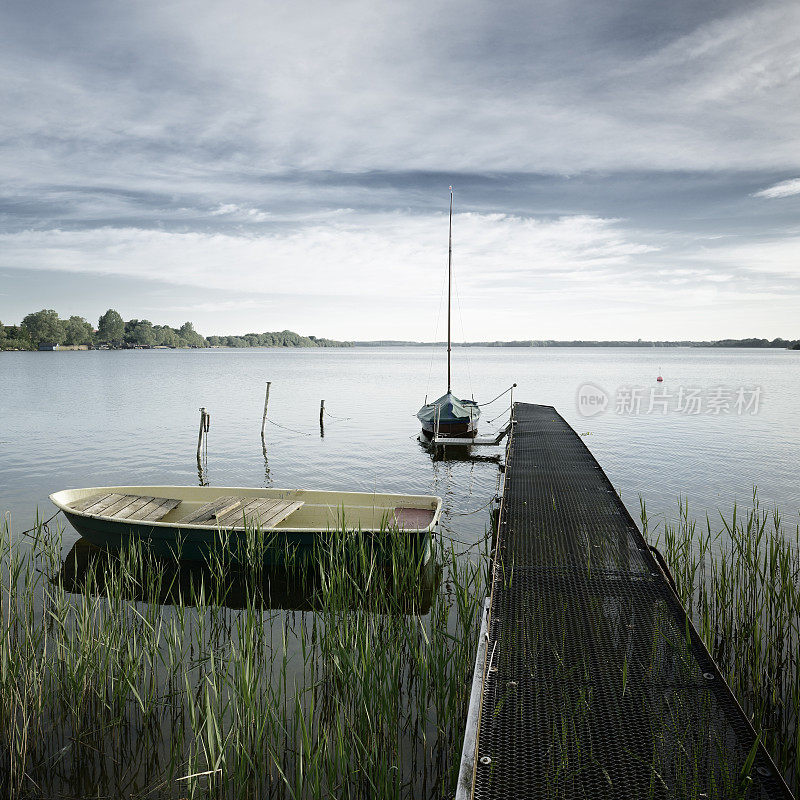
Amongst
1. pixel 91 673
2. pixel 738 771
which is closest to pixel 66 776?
pixel 91 673

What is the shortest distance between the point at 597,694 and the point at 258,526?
161 inches

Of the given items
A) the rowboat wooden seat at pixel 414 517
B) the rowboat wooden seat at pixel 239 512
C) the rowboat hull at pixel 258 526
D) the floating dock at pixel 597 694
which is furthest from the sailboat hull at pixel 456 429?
the floating dock at pixel 597 694

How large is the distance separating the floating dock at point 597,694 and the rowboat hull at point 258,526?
72.2 inches

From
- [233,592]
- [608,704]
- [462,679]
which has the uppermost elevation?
[608,704]

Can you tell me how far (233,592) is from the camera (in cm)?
795

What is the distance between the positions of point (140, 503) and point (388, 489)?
261 inches

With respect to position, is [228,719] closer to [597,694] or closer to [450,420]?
[597,694]

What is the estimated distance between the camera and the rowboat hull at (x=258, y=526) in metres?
7.37

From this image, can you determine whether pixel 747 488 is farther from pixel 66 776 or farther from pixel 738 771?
pixel 66 776

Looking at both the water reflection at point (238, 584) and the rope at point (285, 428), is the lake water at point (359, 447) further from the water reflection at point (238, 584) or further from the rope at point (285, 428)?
the water reflection at point (238, 584)

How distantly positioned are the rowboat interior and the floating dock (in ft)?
8.47

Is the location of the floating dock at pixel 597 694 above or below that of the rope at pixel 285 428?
above

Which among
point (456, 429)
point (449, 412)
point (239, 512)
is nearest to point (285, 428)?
point (449, 412)

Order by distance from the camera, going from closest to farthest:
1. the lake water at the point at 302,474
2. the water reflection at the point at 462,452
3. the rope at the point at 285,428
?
the lake water at the point at 302,474, the water reflection at the point at 462,452, the rope at the point at 285,428
